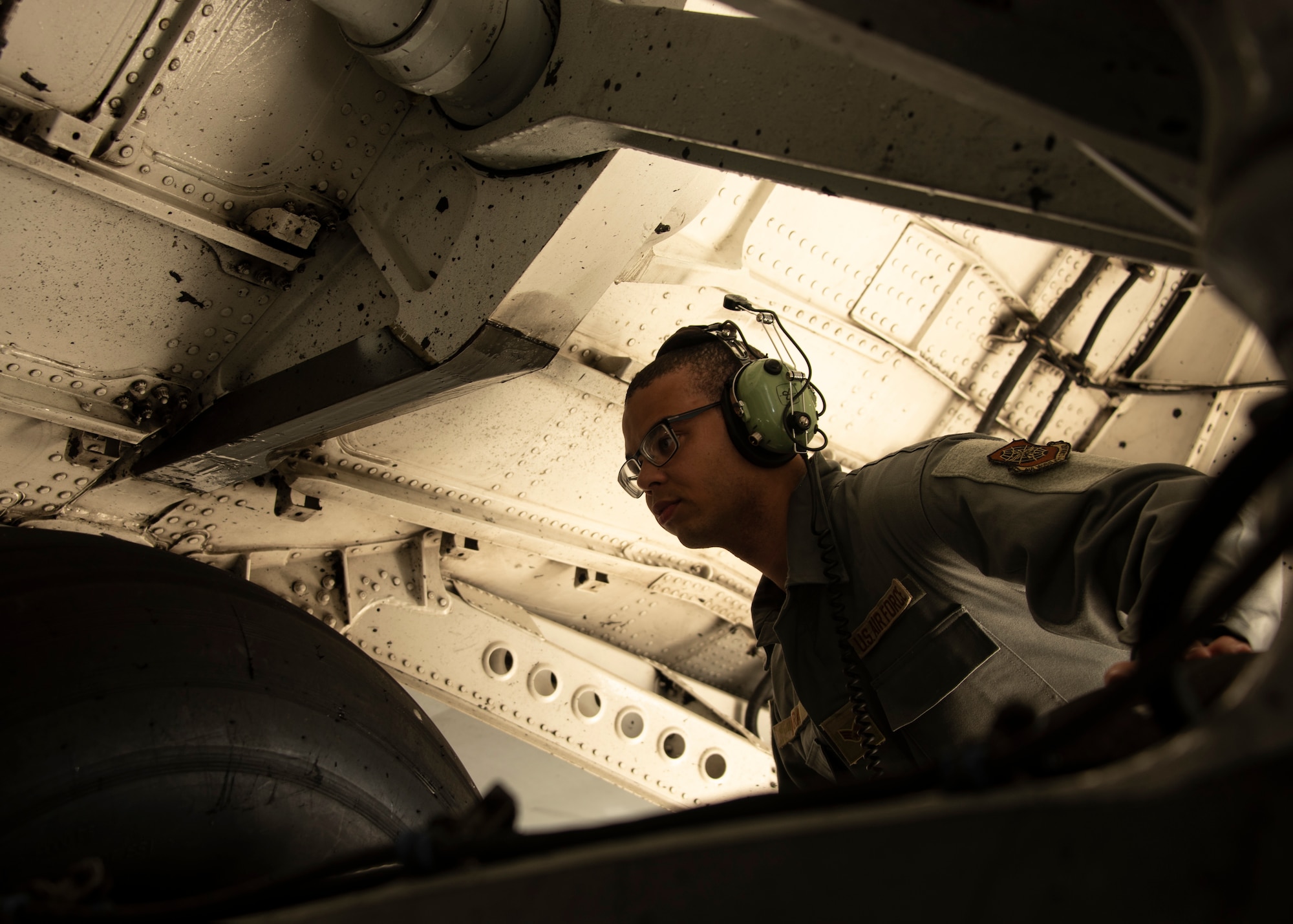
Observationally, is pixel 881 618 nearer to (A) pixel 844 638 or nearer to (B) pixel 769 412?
(A) pixel 844 638

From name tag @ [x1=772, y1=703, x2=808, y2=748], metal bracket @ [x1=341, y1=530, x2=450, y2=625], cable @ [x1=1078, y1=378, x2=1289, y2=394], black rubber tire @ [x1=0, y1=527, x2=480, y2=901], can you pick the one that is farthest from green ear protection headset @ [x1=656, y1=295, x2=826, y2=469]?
cable @ [x1=1078, y1=378, x2=1289, y2=394]

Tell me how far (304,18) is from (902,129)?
144cm

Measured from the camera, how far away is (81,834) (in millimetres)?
1011

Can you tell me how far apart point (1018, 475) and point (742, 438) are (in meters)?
→ 0.71

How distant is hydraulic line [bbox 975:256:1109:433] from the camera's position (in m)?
3.29

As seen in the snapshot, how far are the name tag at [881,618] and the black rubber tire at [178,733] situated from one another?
85 centimetres

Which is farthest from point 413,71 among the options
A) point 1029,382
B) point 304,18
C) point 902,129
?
point 1029,382

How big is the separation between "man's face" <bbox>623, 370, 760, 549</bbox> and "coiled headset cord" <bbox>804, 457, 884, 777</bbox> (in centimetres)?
22

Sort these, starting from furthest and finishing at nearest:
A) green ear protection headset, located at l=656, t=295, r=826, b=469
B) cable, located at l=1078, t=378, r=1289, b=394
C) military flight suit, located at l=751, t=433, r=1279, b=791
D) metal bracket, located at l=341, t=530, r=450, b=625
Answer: cable, located at l=1078, t=378, r=1289, b=394, metal bracket, located at l=341, t=530, r=450, b=625, green ear protection headset, located at l=656, t=295, r=826, b=469, military flight suit, located at l=751, t=433, r=1279, b=791

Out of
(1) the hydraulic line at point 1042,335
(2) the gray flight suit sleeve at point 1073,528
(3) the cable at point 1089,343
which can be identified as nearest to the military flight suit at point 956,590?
(2) the gray flight suit sleeve at point 1073,528

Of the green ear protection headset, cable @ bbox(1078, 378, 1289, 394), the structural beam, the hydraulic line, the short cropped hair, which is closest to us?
the structural beam

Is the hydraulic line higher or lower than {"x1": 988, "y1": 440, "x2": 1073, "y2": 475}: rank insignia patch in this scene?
higher

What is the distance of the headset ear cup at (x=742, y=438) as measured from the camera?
1981 mm

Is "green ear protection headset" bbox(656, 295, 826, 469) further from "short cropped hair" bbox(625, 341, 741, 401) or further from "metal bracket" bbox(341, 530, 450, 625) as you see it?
"metal bracket" bbox(341, 530, 450, 625)
